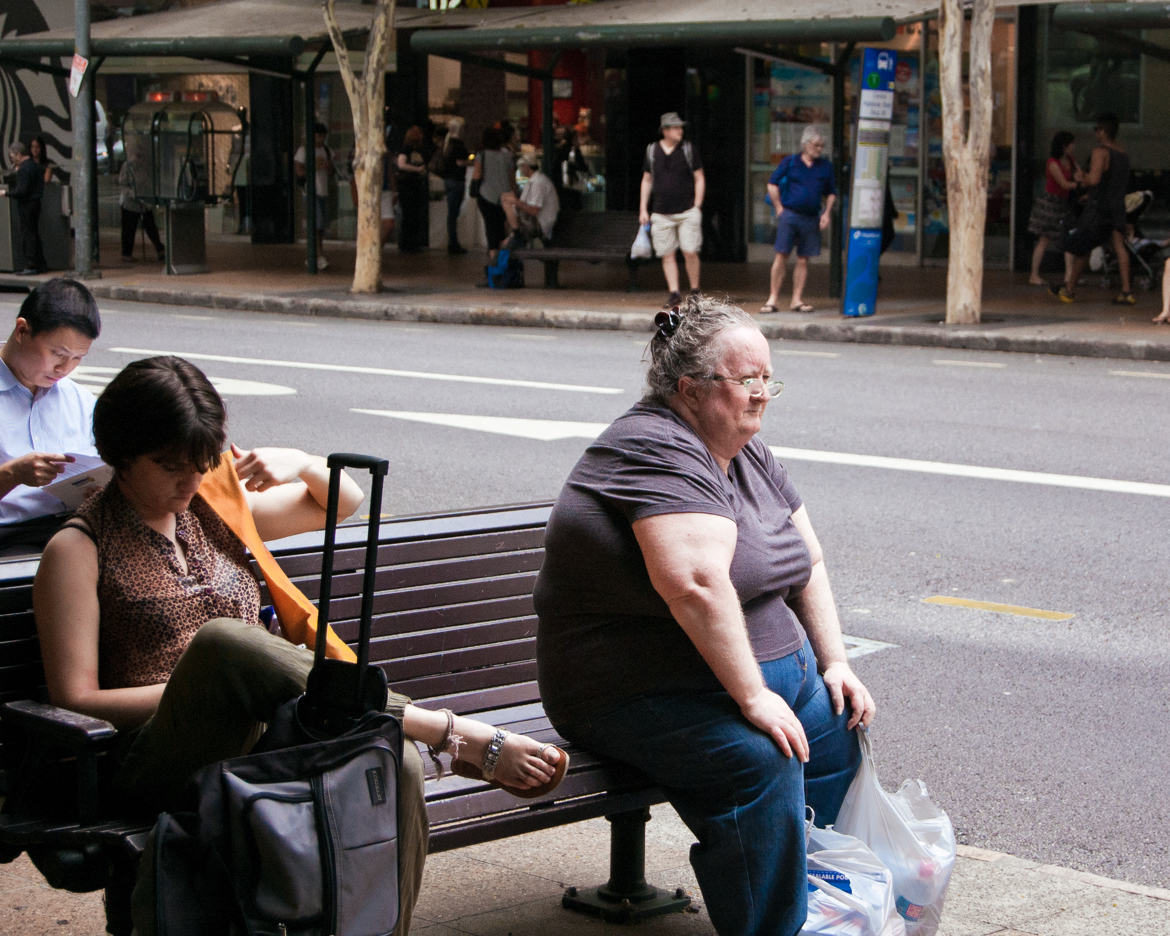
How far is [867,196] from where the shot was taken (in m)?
17.2

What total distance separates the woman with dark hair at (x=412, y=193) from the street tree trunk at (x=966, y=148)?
35.7ft

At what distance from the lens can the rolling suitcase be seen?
2.86 meters

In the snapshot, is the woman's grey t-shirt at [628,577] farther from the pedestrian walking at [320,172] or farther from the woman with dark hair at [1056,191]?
the pedestrian walking at [320,172]

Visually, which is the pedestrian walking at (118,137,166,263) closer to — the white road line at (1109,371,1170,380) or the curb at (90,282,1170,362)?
the curb at (90,282,1170,362)

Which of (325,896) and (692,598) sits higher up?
(692,598)

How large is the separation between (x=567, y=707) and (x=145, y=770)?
3.05 feet

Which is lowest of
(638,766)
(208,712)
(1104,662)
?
(1104,662)

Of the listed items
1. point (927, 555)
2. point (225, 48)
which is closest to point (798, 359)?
point (927, 555)

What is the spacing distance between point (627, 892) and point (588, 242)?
18.2 meters

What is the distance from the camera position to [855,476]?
9.45 m

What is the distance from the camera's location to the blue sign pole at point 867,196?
16.9m

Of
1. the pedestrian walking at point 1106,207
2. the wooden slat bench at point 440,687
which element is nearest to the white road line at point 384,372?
the pedestrian walking at point 1106,207

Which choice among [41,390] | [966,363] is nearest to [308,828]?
[41,390]

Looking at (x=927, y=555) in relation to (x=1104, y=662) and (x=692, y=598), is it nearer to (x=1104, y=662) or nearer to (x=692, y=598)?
(x=1104, y=662)
